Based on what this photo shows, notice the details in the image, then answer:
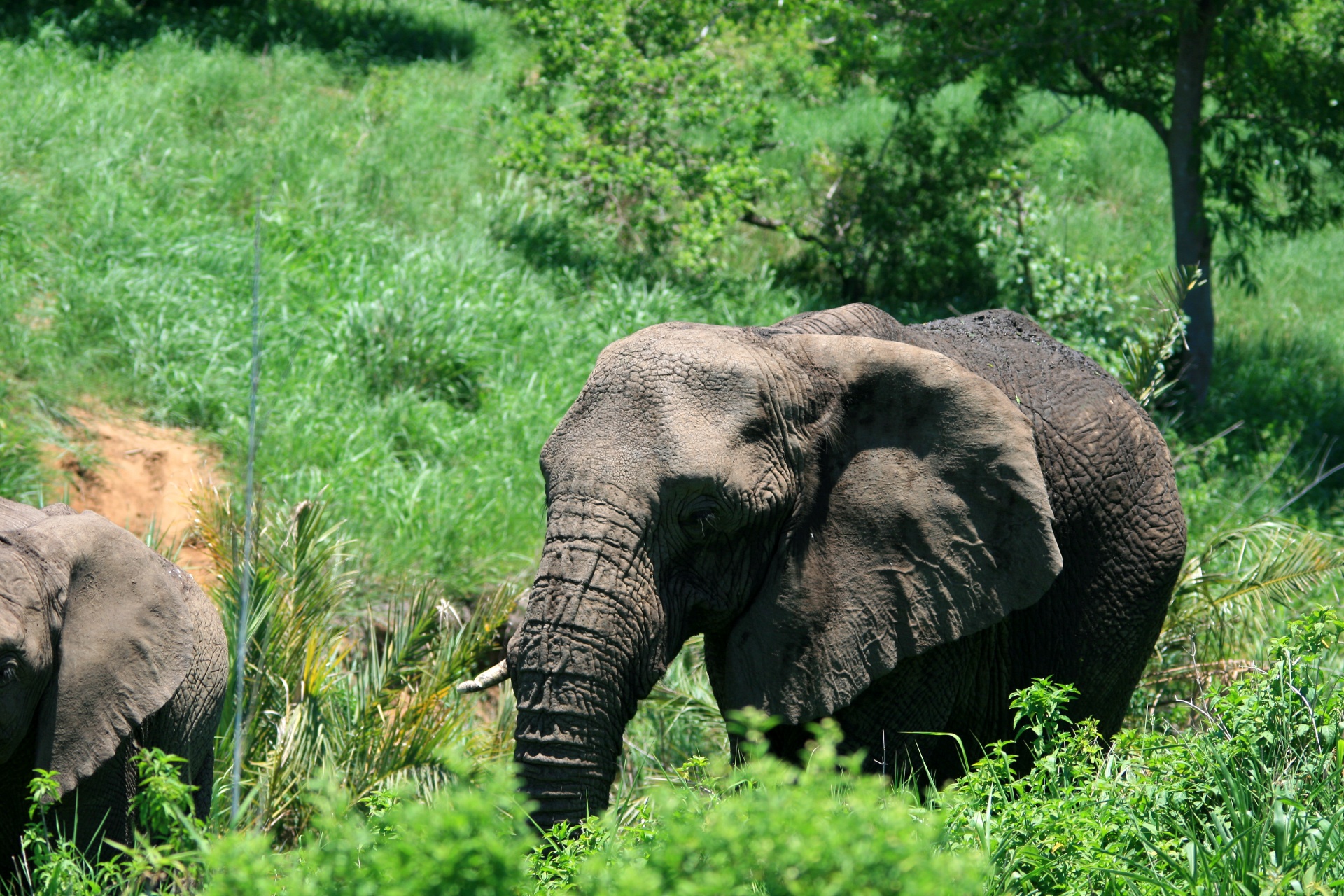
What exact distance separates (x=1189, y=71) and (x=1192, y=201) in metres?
0.97

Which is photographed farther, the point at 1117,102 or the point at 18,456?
the point at 1117,102

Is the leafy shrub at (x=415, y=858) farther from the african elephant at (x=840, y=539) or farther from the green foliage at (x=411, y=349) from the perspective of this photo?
the green foliage at (x=411, y=349)

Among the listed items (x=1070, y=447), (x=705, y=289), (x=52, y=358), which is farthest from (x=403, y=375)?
(x=1070, y=447)

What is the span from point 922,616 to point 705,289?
6.70 meters

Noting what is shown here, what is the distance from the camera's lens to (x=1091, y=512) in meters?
3.89

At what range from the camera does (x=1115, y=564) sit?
3.94 metres

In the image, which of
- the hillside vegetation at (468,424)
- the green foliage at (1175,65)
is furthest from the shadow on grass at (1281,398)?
the green foliage at (1175,65)

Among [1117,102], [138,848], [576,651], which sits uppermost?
[1117,102]

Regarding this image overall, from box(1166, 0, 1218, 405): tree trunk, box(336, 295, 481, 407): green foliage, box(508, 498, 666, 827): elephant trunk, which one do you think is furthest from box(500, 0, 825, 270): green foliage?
box(508, 498, 666, 827): elephant trunk

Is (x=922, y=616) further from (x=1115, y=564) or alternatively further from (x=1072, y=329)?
(x=1072, y=329)

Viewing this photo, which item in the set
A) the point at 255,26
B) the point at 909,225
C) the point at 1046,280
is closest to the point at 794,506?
the point at 1046,280

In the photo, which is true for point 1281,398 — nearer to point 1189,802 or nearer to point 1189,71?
point 1189,71

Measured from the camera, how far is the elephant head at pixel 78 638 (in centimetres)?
365

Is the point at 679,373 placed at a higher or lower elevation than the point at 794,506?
higher
